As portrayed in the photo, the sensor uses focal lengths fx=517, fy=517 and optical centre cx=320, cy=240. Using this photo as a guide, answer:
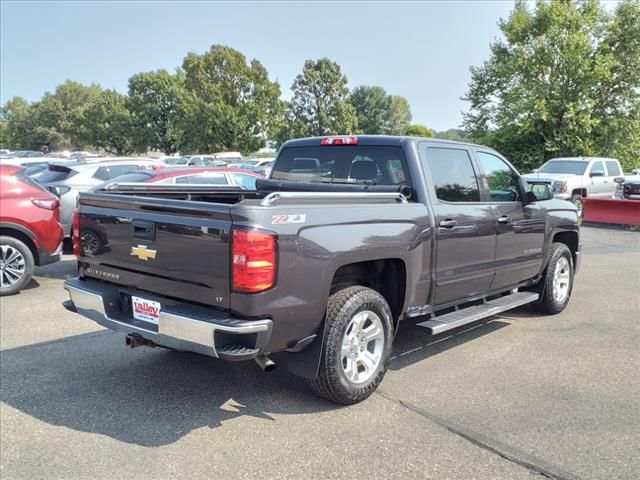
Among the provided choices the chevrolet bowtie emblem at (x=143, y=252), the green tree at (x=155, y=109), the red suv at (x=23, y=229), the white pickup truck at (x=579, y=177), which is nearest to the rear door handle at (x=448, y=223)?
the chevrolet bowtie emblem at (x=143, y=252)

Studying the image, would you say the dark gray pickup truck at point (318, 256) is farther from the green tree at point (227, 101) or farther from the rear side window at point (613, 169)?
the green tree at point (227, 101)

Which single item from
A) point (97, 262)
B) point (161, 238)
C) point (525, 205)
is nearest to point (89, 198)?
point (97, 262)

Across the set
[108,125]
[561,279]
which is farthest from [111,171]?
[108,125]

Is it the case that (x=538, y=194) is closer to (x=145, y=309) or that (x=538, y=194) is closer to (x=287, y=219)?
(x=287, y=219)

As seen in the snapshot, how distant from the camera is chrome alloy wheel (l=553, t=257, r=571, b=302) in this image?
6.12 metres

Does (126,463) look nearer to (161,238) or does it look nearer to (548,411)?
(161,238)

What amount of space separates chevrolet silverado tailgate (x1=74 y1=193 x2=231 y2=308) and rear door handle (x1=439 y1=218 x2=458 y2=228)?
199 centimetres

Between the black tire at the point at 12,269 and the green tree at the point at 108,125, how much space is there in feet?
213

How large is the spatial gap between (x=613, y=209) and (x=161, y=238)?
595 inches

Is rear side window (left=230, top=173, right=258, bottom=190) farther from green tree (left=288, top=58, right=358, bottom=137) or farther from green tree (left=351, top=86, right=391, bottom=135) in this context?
green tree (left=351, top=86, right=391, bottom=135)

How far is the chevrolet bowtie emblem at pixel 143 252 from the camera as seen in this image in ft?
11.5

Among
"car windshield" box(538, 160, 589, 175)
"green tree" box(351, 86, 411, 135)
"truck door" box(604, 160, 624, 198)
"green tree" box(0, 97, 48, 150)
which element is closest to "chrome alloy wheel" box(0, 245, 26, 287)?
"car windshield" box(538, 160, 589, 175)

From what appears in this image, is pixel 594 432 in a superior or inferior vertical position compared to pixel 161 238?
inferior

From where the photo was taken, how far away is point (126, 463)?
3.01 metres
